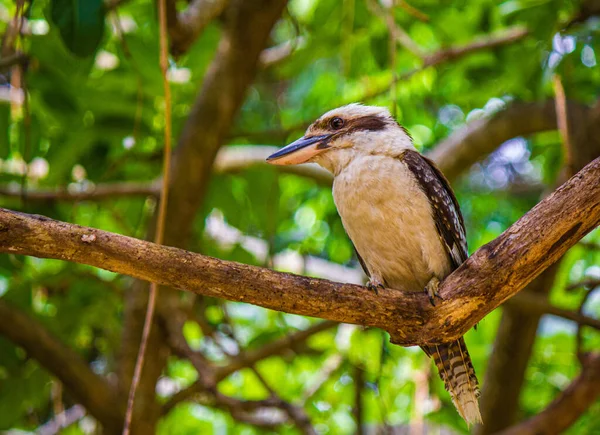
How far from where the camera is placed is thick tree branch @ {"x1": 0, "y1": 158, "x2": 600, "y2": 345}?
2.16 meters

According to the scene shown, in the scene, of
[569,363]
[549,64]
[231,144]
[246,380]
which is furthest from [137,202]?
[569,363]

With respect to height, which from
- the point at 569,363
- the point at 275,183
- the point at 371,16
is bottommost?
the point at 569,363

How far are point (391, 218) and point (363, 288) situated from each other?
84 centimetres

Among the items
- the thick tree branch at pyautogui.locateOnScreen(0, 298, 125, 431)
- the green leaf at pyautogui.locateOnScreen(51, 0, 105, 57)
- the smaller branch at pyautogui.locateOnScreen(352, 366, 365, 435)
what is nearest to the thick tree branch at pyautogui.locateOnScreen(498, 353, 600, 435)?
the smaller branch at pyautogui.locateOnScreen(352, 366, 365, 435)

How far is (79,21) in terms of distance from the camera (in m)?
3.01

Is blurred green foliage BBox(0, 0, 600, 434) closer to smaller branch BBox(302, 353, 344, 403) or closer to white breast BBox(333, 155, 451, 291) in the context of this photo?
smaller branch BBox(302, 353, 344, 403)

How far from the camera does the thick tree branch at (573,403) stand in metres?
4.23

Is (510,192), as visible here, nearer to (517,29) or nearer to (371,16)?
(517,29)

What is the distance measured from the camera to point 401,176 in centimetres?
332

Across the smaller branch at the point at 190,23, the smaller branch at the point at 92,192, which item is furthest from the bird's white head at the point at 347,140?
the smaller branch at the point at 92,192

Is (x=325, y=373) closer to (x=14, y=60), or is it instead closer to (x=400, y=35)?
(x=400, y=35)

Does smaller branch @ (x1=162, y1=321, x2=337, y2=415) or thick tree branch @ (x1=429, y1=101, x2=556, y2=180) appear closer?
smaller branch @ (x1=162, y1=321, x2=337, y2=415)

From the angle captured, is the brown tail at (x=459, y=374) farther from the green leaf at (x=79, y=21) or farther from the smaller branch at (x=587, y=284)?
the green leaf at (x=79, y=21)

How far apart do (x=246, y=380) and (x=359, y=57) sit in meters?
2.77
